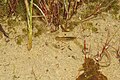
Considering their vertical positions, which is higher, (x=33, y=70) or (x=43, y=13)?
(x=43, y=13)

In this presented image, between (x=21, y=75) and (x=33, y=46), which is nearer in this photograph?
(x=21, y=75)

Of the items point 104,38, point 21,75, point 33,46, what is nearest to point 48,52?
point 33,46

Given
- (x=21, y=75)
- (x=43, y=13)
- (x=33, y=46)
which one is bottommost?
(x=21, y=75)

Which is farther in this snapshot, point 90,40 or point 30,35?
point 90,40

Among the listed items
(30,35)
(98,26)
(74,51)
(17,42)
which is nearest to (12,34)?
(17,42)

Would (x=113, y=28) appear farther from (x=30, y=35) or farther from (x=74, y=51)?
(x=30, y=35)

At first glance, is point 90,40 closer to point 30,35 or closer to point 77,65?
point 77,65
